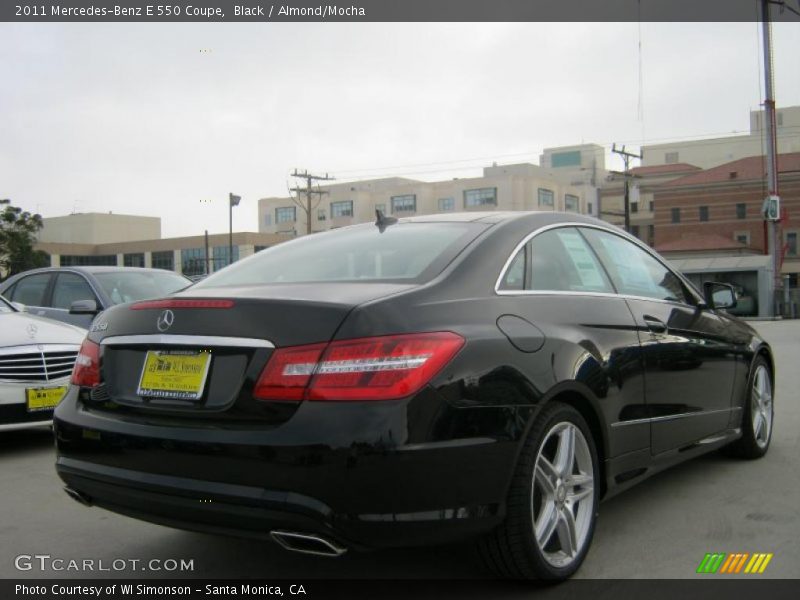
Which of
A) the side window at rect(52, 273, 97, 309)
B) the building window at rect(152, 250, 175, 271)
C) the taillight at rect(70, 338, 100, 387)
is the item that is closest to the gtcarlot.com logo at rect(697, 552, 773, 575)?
the taillight at rect(70, 338, 100, 387)

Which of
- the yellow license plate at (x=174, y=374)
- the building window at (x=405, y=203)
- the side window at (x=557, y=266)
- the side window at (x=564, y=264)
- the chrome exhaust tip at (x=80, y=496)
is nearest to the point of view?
the yellow license plate at (x=174, y=374)

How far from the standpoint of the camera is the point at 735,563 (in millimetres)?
3459

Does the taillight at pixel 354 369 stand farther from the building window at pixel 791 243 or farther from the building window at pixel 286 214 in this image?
the building window at pixel 286 214

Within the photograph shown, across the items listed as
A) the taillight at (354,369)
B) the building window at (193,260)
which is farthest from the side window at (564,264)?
the building window at (193,260)

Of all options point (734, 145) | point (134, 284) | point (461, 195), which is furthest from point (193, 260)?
point (134, 284)

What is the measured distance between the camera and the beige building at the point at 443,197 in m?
98.1

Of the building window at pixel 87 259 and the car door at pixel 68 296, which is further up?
the building window at pixel 87 259

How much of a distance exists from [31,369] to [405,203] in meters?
100.0

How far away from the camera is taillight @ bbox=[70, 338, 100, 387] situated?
328 centimetres

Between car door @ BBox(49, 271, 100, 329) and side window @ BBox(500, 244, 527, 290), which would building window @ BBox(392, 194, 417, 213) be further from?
side window @ BBox(500, 244, 527, 290)

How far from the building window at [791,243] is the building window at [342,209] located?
187 feet

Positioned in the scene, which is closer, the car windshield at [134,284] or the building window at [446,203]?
the car windshield at [134,284]

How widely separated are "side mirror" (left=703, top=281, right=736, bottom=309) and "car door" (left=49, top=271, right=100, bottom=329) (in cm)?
687

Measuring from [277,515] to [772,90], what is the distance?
37171 mm
